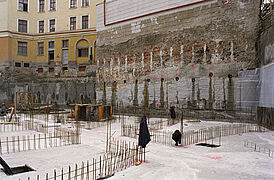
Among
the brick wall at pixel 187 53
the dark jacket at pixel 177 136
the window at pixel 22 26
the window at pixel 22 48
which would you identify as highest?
the window at pixel 22 26

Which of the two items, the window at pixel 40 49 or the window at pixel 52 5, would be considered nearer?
the window at pixel 52 5

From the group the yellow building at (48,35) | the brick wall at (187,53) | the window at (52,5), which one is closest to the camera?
the brick wall at (187,53)

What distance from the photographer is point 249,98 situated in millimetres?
13836

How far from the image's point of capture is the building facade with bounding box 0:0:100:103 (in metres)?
29.2

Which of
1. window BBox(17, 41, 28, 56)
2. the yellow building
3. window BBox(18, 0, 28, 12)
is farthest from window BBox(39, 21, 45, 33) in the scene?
window BBox(17, 41, 28, 56)

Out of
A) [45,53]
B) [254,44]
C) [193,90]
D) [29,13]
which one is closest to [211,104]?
[193,90]

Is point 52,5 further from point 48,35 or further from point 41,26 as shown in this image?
point 48,35

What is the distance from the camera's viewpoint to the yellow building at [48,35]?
29375 mm

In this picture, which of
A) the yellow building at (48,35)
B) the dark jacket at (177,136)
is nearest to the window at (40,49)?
the yellow building at (48,35)

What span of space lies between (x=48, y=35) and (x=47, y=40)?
2.37 ft

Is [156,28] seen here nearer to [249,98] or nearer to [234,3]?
[234,3]

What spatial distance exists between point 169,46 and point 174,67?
6.11ft

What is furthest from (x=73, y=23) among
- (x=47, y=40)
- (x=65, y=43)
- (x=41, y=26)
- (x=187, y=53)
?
(x=187, y=53)

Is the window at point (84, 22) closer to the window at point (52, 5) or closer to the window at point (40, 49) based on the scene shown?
the window at point (52, 5)
